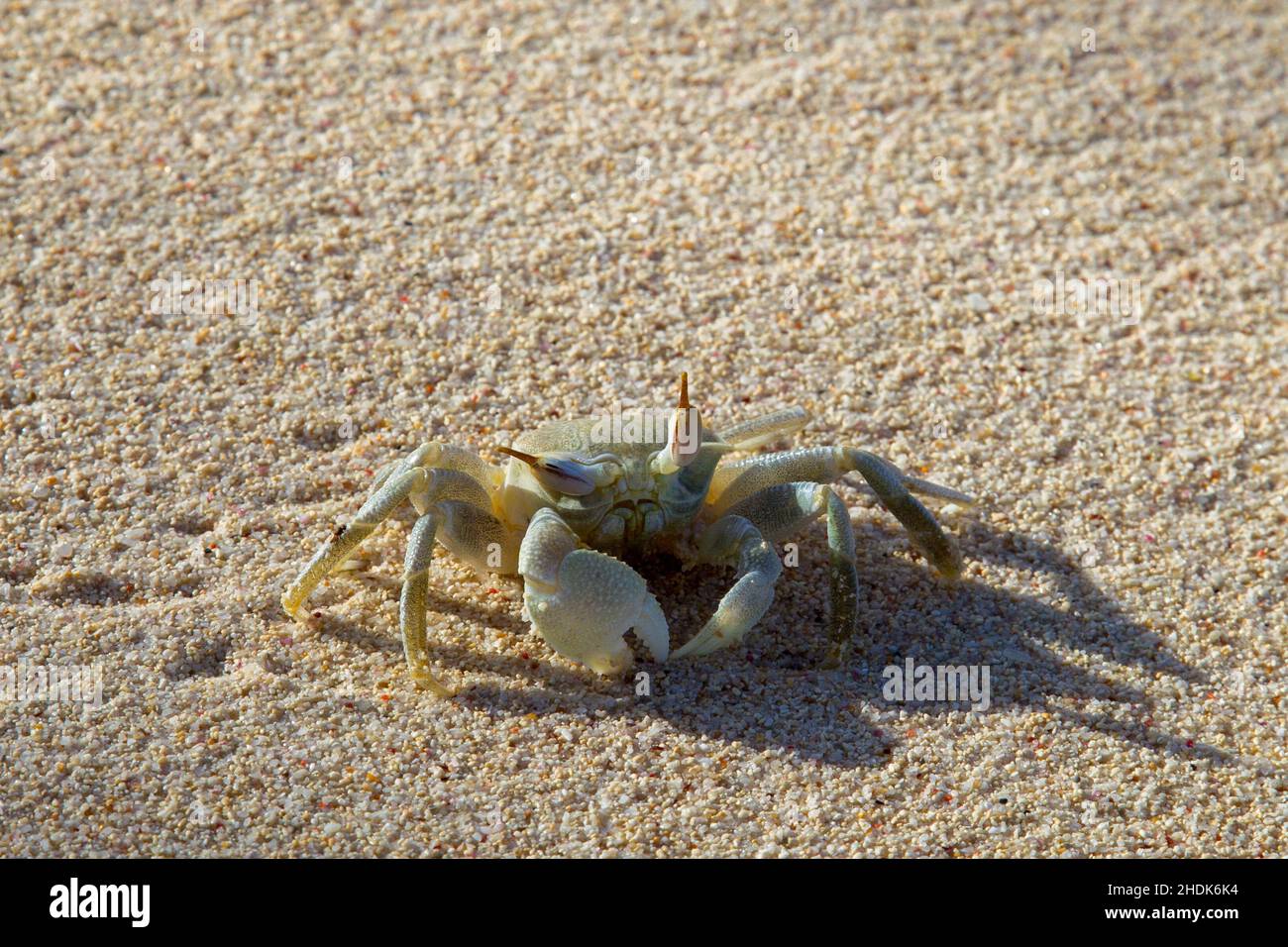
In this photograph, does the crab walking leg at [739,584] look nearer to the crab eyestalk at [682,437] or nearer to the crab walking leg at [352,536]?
the crab eyestalk at [682,437]

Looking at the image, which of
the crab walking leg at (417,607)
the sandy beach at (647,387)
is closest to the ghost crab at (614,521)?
the crab walking leg at (417,607)

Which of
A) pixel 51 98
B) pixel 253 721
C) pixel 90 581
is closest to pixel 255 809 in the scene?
pixel 253 721

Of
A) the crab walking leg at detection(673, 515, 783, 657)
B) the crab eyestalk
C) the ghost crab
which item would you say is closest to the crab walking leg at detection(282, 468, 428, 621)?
the ghost crab

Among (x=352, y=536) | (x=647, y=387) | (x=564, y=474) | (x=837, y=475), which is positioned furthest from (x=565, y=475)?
(x=647, y=387)

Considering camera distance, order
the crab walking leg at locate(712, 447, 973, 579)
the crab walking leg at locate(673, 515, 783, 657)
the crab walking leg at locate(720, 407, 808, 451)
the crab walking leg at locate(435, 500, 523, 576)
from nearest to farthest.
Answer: the crab walking leg at locate(673, 515, 783, 657) → the crab walking leg at locate(435, 500, 523, 576) → the crab walking leg at locate(712, 447, 973, 579) → the crab walking leg at locate(720, 407, 808, 451)

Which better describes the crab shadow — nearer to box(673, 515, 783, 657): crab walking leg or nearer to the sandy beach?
the sandy beach

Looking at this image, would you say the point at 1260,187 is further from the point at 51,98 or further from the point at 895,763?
the point at 51,98

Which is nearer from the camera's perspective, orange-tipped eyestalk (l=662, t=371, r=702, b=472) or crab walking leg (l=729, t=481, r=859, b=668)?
orange-tipped eyestalk (l=662, t=371, r=702, b=472)

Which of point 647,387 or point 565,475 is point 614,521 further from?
point 647,387
